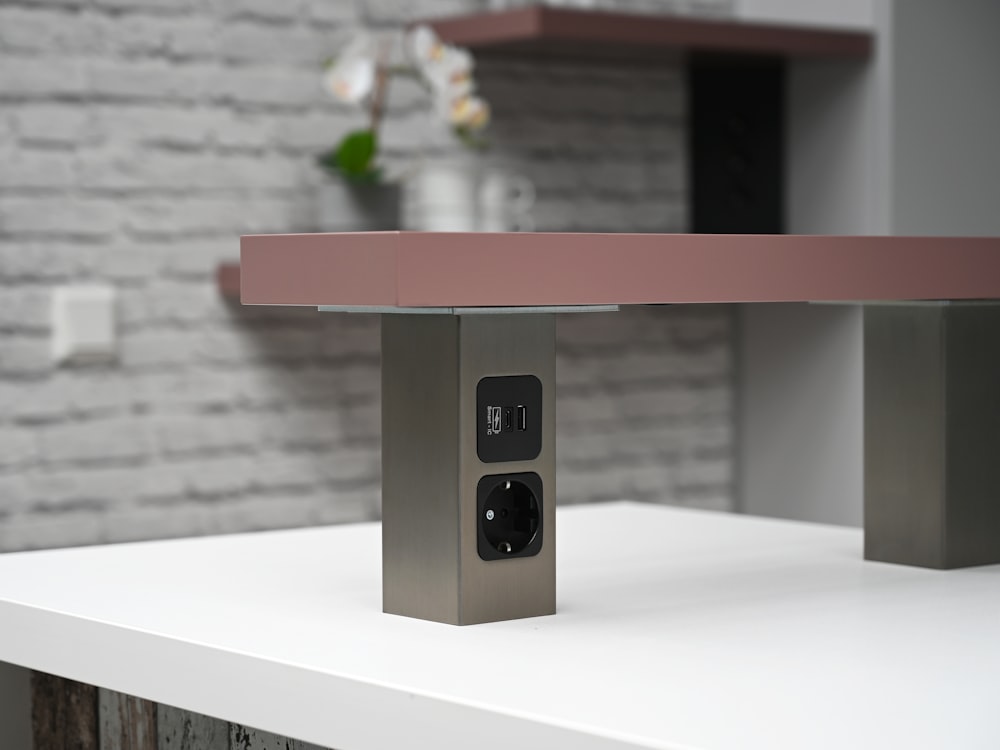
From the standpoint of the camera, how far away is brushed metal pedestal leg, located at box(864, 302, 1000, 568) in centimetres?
117

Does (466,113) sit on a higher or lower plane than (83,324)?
higher

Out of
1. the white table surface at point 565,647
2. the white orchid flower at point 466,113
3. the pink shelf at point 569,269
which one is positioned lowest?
the white table surface at point 565,647

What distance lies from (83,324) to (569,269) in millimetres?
1445

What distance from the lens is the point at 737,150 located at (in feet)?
9.42

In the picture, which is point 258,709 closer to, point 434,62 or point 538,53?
point 434,62

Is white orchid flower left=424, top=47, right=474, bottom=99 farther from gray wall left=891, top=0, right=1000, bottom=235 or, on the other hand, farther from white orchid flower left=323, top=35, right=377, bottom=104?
gray wall left=891, top=0, right=1000, bottom=235

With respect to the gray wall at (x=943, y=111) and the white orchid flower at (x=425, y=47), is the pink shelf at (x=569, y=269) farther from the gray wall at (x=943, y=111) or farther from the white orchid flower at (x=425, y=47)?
the gray wall at (x=943, y=111)

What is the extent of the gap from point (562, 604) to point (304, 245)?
31 cm

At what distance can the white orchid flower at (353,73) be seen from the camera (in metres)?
2.31

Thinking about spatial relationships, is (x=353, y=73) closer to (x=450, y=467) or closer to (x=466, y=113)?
(x=466, y=113)

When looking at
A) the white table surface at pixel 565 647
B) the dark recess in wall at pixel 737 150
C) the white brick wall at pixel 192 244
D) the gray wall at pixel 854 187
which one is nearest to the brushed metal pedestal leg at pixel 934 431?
the white table surface at pixel 565 647

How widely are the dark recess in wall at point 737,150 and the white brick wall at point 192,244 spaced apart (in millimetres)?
253

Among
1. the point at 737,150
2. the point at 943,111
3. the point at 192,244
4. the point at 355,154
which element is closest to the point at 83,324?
the point at 192,244

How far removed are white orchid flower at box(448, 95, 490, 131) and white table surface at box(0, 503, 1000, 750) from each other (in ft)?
3.89
